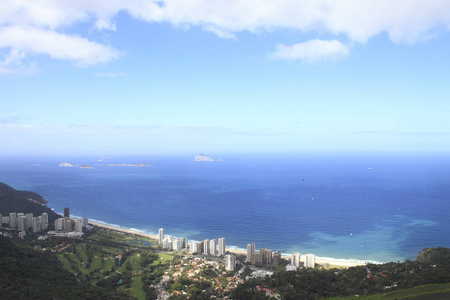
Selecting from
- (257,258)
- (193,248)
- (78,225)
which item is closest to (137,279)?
(193,248)

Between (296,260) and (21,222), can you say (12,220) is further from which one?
(296,260)

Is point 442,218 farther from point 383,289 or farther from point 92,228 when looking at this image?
point 92,228

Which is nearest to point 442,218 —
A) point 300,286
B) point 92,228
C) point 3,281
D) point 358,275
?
point 358,275

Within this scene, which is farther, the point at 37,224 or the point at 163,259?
the point at 37,224

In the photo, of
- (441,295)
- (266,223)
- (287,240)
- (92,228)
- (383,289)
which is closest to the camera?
(441,295)

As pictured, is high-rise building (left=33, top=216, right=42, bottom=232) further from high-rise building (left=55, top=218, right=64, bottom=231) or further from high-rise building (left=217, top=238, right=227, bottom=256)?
high-rise building (left=217, top=238, right=227, bottom=256)

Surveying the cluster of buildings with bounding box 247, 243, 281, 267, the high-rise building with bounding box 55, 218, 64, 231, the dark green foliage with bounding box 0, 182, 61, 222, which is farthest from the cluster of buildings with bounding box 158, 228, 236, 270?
the dark green foliage with bounding box 0, 182, 61, 222

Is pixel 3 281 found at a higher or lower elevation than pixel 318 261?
higher
